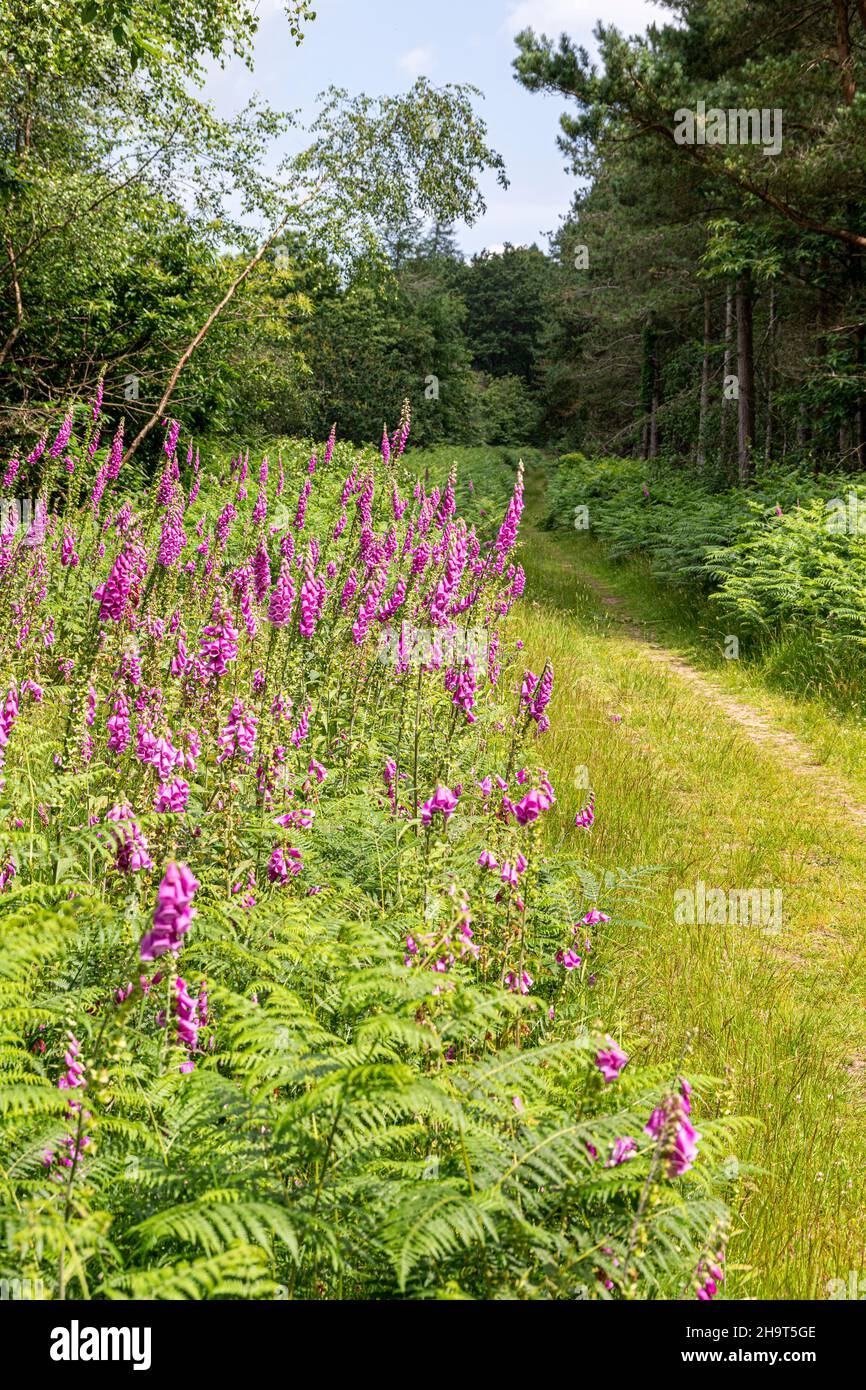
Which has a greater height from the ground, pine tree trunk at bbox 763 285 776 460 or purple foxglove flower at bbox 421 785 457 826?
pine tree trunk at bbox 763 285 776 460

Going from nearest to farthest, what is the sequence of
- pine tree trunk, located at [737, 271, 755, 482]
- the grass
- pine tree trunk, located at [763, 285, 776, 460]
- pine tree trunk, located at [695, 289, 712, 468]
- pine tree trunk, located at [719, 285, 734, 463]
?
1. the grass
2. pine tree trunk, located at [737, 271, 755, 482]
3. pine tree trunk, located at [719, 285, 734, 463]
4. pine tree trunk, located at [763, 285, 776, 460]
5. pine tree trunk, located at [695, 289, 712, 468]

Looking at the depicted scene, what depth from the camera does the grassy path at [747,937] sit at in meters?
2.59

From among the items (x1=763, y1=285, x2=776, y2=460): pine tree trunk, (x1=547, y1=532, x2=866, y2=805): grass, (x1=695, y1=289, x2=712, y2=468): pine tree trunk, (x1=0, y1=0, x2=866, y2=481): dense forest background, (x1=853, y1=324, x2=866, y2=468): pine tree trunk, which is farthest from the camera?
(x1=695, y1=289, x2=712, y2=468): pine tree trunk

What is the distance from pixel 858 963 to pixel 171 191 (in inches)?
635

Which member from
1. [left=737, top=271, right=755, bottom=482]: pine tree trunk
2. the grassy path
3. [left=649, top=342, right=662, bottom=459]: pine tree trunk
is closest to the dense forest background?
[left=737, top=271, right=755, bottom=482]: pine tree trunk

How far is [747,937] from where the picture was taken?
4387 mm

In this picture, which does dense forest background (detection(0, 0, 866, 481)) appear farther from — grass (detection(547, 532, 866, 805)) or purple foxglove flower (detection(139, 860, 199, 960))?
purple foxglove flower (detection(139, 860, 199, 960))

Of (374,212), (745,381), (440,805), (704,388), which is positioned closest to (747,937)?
(440,805)

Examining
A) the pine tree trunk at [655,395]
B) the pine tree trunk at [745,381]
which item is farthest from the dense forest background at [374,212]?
the pine tree trunk at [655,395]

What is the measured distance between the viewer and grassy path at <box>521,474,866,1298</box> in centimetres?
259

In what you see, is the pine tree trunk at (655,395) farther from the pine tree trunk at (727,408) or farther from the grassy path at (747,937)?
the grassy path at (747,937)

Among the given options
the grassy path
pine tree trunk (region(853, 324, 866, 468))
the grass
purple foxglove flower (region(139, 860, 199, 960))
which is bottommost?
the grassy path
